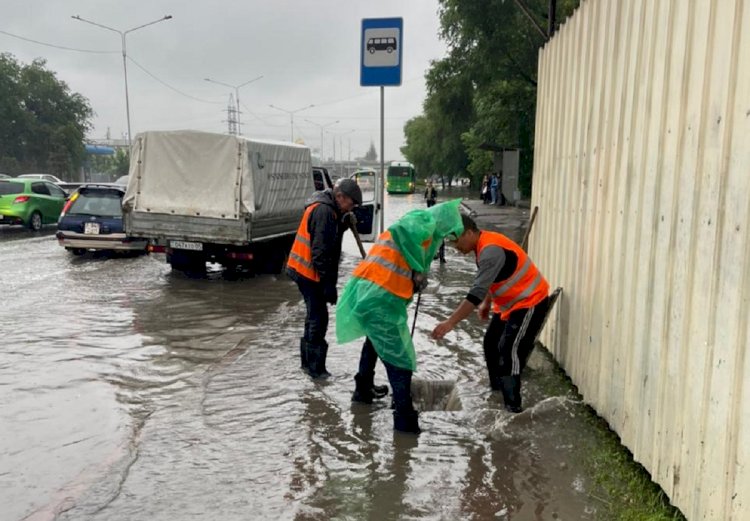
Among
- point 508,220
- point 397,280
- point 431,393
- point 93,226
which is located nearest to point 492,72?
point 508,220

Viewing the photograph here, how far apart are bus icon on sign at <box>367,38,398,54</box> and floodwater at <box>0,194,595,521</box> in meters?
3.26

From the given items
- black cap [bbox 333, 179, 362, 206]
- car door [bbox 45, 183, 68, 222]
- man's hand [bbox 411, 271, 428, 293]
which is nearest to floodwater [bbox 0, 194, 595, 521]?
man's hand [bbox 411, 271, 428, 293]

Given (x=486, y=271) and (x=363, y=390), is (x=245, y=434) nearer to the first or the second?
(x=363, y=390)

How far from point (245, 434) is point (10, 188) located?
55.2ft

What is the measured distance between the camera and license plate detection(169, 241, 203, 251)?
10.7 metres

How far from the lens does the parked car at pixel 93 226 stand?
498 inches

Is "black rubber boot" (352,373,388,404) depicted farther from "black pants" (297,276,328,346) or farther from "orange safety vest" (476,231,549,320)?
"orange safety vest" (476,231,549,320)

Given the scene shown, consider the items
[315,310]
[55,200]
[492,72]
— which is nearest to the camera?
[315,310]

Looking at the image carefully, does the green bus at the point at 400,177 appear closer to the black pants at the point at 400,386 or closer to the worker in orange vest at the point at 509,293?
the worker in orange vest at the point at 509,293

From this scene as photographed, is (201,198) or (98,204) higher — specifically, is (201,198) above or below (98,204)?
above

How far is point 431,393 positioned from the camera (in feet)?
17.9

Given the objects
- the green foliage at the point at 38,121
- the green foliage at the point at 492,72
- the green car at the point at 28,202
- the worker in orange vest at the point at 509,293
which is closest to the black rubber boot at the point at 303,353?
the worker in orange vest at the point at 509,293

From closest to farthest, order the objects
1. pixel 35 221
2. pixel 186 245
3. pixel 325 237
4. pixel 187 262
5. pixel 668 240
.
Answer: pixel 668 240
pixel 325 237
pixel 186 245
pixel 187 262
pixel 35 221

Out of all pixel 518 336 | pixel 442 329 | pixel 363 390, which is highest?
pixel 442 329
